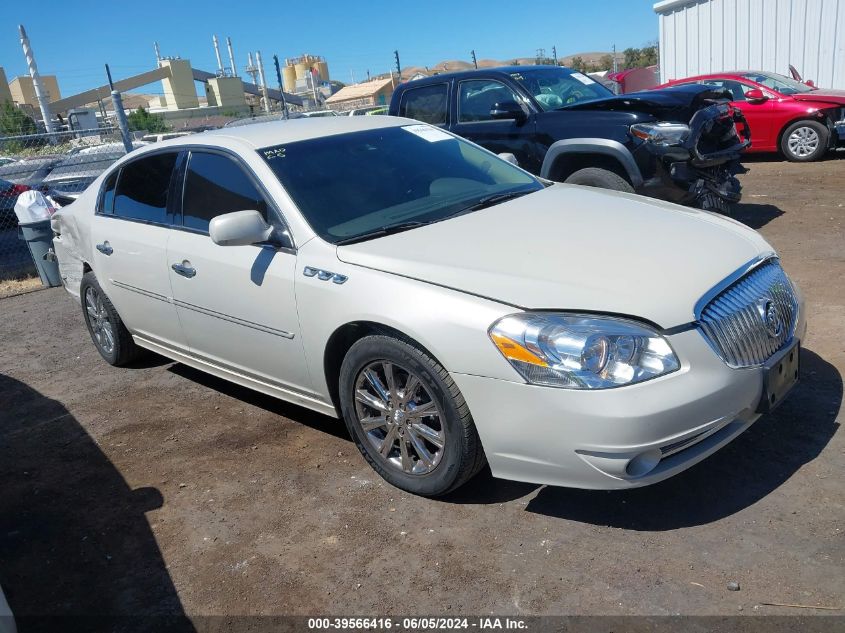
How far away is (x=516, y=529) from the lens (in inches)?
126

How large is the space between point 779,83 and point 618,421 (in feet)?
40.9

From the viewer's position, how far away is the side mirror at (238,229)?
362 centimetres

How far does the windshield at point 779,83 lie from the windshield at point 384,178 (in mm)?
10270

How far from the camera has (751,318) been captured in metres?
3.13

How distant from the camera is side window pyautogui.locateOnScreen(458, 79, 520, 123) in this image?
807 centimetres

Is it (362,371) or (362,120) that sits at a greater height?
(362,120)

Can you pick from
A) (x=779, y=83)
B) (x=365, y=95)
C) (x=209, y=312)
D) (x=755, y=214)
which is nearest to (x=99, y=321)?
(x=209, y=312)

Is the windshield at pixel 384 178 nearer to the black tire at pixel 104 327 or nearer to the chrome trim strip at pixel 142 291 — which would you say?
the chrome trim strip at pixel 142 291

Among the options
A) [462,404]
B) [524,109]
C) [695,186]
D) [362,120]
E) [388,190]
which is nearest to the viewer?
[462,404]

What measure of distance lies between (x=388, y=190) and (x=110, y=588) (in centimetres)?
227

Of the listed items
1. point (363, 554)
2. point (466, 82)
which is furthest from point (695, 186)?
point (363, 554)

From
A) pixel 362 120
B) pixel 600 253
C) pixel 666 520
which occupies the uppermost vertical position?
pixel 362 120

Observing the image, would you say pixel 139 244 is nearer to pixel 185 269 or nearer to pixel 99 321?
pixel 185 269

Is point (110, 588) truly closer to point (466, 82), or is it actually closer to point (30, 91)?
point (466, 82)
